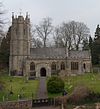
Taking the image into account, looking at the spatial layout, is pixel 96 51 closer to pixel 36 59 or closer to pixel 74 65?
pixel 74 65

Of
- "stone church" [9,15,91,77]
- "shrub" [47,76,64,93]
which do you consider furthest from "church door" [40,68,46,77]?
"shrub" [47,76,64,93]

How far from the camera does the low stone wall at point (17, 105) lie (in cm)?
3633

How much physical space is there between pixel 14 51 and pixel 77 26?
27.7m

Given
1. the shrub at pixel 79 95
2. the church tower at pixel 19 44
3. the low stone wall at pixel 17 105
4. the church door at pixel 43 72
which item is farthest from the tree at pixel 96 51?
the low stone wall at pixel 17 105

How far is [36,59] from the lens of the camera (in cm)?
6712

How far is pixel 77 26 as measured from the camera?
89.6 meters

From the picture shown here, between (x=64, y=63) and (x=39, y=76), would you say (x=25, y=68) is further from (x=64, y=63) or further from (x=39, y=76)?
(x=64, y=63)

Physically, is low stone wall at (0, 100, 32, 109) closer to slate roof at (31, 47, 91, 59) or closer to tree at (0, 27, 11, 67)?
slate roof at (31, 47, 91, 59)

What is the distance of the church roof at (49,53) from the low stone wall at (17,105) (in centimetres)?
2941

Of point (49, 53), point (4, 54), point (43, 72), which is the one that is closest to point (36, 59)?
point (43, 72)

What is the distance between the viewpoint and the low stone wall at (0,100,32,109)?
3633 cm

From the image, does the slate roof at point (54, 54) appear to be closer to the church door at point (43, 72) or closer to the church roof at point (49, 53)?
the church roof at point (49, 53)

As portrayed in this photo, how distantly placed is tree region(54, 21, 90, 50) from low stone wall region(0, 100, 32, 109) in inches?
1994

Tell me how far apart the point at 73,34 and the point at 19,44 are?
Answer: 24234 mm
